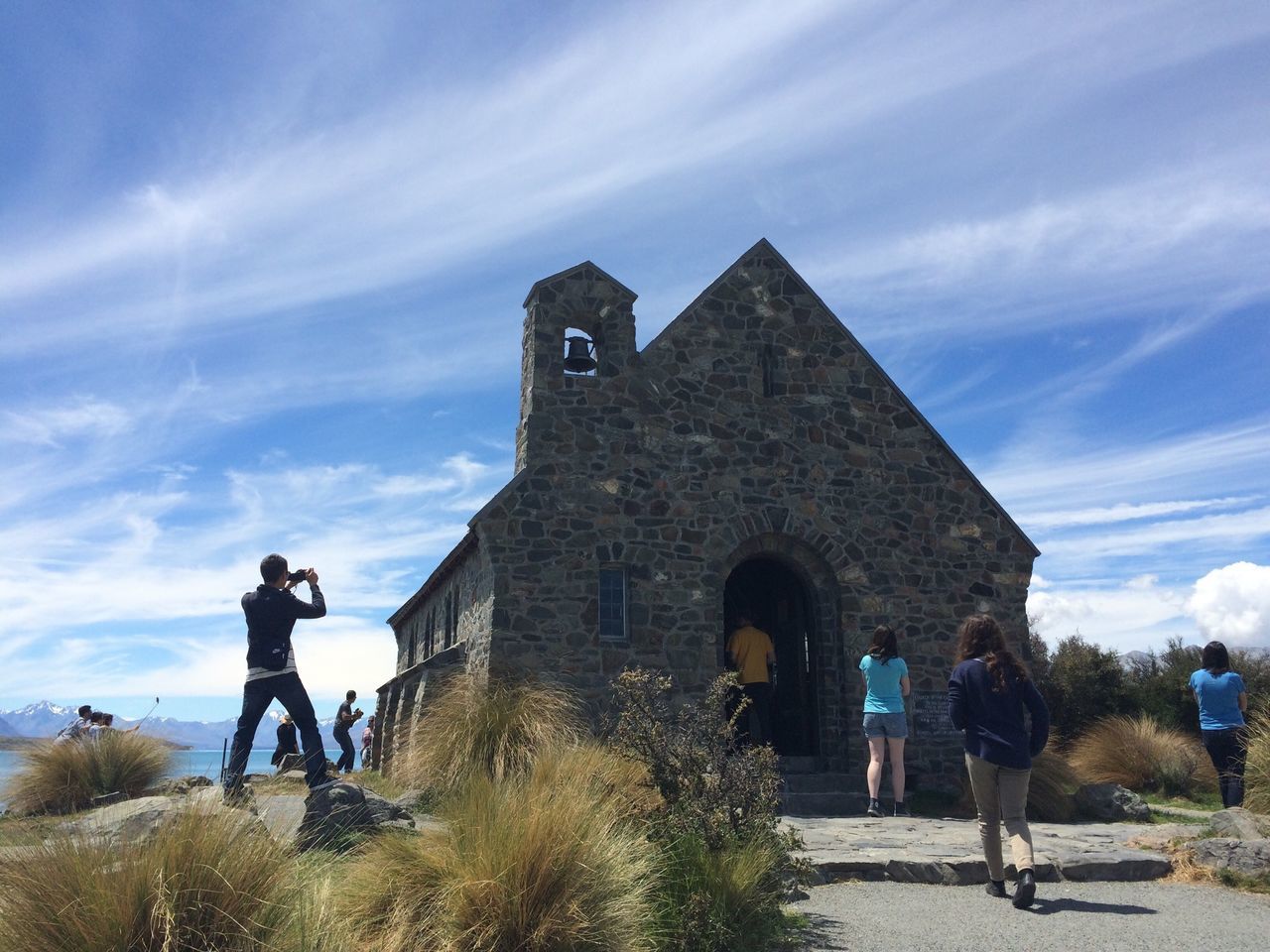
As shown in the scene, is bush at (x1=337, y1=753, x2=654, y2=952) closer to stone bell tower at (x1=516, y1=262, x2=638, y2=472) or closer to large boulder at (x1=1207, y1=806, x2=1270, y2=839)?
large boulder at (x1=1207, y1=806, x2=1270, y2=839)

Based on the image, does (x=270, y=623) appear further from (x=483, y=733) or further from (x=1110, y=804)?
(x=1110, y=804)

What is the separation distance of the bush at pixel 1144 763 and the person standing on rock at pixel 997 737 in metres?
8.46

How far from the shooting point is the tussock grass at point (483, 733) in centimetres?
1037

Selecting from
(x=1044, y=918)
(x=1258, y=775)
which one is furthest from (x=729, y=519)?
Result: (x=1044, y=918)

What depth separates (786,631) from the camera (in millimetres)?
16078

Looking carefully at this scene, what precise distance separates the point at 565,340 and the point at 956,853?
29.7 feet

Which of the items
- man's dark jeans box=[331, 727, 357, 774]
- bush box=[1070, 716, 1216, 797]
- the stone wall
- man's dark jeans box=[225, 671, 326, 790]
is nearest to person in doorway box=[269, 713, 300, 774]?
man's dark jeans box=[331, 727, 357, 774]

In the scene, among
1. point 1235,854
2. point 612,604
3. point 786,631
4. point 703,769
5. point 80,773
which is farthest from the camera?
point 786,631

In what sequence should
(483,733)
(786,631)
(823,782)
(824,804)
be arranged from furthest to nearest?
(786,631) < (823,782) < (824,804) < (483,733)

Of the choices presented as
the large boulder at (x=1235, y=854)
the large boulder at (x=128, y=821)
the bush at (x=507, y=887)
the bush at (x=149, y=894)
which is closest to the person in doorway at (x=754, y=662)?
the large boulder at (x=1235, y=854)

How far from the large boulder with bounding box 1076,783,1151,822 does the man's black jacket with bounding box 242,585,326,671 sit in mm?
9604

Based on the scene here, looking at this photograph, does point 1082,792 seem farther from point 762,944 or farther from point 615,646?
point 762,944

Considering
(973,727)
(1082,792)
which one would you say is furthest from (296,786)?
(1082,792)

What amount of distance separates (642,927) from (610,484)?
880 cm
